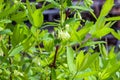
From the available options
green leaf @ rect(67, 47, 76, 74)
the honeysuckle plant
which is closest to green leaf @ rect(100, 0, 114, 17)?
the honeysuckle plant

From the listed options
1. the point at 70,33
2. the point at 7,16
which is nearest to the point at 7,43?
the point at 7,16

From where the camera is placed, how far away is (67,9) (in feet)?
3.09

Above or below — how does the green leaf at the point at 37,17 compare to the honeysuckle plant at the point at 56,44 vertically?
above

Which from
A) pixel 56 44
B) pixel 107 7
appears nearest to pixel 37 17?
pixel 56 44

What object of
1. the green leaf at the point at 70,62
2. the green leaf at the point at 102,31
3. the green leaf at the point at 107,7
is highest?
the green leaf at the point at 107,7

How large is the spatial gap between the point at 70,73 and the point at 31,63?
0.12m

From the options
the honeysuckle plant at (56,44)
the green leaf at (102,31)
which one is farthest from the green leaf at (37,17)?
A: the green leaf at (102,31)

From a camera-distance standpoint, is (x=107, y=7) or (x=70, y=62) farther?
(x=107, y=7)

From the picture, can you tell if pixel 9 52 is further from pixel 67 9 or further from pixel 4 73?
pixel 67 9

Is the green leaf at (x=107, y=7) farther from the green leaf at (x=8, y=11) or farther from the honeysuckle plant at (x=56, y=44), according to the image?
the green leaf at (x=8, y=11)

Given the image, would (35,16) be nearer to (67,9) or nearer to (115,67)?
(67,9)

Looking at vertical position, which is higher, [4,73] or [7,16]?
[7,16]

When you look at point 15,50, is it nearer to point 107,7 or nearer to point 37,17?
point 37,17

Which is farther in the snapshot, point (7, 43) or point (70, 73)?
point (7, 43)
